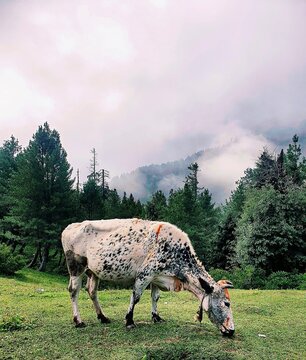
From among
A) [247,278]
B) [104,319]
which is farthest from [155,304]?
[247,278]

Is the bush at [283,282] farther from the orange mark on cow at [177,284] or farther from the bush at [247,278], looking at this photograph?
the orange mark on cow at [177,284]

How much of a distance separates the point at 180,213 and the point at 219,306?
1285 inches

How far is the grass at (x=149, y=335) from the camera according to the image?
7.22 meters

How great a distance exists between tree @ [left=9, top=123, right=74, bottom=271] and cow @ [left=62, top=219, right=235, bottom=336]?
95.7ft

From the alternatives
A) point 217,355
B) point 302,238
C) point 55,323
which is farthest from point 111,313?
point 302,238

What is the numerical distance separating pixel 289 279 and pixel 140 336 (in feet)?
56.6

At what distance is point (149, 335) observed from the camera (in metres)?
8.23

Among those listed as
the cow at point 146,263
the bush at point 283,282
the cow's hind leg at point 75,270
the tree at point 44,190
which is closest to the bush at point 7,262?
the tree at point 44,190

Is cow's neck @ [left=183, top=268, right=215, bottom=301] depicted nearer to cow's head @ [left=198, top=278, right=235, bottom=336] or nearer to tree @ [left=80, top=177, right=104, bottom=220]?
cow's head @ [left=198, top=278, right=235, bottom=336]

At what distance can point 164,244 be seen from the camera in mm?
8938

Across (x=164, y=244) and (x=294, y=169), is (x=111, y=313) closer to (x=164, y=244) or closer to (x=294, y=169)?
(x=164, y=244)

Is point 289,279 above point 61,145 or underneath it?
underneath

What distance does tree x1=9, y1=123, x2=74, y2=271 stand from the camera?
38.4 meters

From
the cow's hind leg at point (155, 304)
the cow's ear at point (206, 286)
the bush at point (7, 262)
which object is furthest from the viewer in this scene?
the bush at point (7, 262)
